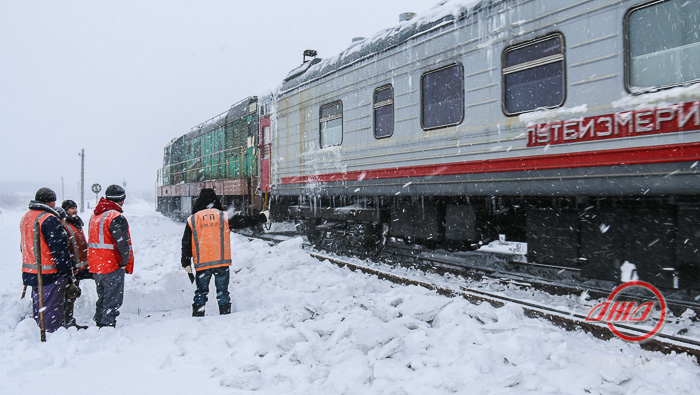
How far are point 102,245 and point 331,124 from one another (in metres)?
4.76

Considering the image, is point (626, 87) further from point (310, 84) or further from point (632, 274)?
point (310, 84)

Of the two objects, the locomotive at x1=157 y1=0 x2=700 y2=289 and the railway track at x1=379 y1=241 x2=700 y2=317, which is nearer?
the locomotive at x1=157 y1=0 x2=700 y2=289

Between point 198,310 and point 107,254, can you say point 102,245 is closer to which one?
point 107,254

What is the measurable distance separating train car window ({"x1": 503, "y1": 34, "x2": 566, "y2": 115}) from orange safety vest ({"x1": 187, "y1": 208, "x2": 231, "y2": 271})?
3699mm

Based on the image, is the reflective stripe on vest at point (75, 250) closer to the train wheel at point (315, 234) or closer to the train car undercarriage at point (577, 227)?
the train car undercarriage at point (577, 227)

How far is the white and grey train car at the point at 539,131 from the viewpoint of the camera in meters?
4.23

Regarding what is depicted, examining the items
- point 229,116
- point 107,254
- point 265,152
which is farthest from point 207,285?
point 229,116

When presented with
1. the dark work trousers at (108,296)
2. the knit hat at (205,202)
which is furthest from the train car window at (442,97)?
the dark work trousers at (108,296)

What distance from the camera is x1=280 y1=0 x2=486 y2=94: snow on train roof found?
237 inches

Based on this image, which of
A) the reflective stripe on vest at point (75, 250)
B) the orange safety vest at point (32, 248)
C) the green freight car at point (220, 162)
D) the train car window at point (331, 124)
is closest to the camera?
the orange safety vest at point (32, 248)

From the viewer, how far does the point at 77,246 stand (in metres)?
5.34

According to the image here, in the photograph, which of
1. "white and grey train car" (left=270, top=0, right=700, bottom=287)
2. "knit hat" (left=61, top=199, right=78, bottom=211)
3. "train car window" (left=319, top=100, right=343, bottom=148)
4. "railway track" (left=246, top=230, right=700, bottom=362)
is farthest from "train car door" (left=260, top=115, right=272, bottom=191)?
"knit hat" (left=61, top=199, right=78, bottom=211)

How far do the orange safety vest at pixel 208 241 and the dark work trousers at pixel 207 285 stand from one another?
83 millimetres

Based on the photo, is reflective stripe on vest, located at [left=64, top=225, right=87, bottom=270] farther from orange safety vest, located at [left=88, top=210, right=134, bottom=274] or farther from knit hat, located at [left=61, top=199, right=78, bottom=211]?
knit hat, located at [left=61, top=199, right=78, bottom=211]
